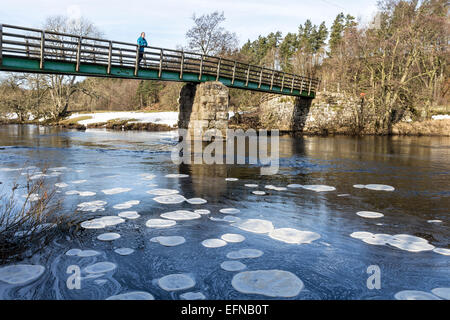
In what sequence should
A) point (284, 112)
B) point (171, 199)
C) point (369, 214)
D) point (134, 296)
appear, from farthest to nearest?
point (284, 112), point (171, 199), point (369, 214), point (134, 296)

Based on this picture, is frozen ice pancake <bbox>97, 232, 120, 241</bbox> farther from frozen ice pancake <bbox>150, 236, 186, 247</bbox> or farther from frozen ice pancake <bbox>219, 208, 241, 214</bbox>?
frozen ice pancake <bbox>219, 208, 241, 214</bbox>

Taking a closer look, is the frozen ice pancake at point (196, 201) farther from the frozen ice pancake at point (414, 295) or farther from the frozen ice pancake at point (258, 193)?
the frozen ice pancake at point (414, 295)

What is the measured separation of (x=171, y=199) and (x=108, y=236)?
225 cm

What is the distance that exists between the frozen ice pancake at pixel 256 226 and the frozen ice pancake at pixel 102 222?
173 cm

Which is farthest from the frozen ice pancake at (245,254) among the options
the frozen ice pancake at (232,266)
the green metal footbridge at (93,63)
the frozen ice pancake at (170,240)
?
the green metal footbridge at (93,63)

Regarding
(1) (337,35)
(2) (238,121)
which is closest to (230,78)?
(2) (238,121)

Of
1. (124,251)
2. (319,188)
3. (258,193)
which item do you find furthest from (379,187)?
(124,251)

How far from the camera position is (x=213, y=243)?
4258 mm

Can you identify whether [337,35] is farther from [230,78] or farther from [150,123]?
[230,78]

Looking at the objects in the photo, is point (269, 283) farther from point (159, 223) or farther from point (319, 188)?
point (319, 188)

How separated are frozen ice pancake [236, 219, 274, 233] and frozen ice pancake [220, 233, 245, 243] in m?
0.30

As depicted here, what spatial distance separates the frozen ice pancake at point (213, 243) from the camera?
418cm

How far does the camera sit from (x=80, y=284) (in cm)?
316
